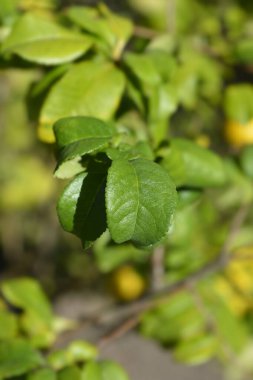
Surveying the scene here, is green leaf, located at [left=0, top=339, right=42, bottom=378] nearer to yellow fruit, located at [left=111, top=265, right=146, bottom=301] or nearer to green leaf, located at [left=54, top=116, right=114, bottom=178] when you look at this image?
green leaf, located at [left=54, top=116, right=114, bottom=178]

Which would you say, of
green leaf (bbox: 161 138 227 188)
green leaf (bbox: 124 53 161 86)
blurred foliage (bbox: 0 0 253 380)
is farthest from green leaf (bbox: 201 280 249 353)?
green leaf (bbox: 124 53 161 86)

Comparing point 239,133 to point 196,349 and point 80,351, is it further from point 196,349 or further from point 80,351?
point 80,351

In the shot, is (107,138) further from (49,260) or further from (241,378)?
(241,378)

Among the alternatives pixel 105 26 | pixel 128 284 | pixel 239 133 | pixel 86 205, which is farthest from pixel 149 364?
pixel 86 205

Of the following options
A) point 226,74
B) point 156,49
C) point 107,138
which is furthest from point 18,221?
point 107,138

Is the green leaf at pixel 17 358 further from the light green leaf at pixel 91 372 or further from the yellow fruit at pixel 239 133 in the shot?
the yellow fruit at pixel 239 133

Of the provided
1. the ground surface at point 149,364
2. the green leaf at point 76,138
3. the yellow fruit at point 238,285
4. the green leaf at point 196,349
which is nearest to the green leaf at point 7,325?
the green leaf at point 196,349
